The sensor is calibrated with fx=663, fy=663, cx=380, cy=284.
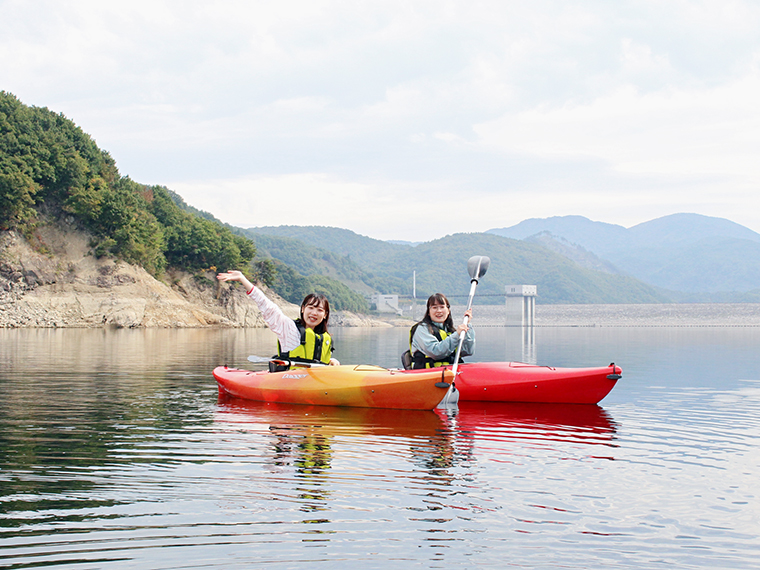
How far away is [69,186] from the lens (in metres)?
51.1

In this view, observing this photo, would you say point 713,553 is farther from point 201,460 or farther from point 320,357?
point 320,357

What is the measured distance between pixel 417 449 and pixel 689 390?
8881 millimetres

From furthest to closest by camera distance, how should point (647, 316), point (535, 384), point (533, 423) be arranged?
point (647, 316) → point (535, 384) → point (533, 423)

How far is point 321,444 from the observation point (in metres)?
7.61

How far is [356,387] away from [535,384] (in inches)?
123

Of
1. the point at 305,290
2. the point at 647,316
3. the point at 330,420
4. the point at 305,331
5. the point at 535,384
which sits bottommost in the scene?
the point at 647,316

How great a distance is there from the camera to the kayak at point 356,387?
387 inches

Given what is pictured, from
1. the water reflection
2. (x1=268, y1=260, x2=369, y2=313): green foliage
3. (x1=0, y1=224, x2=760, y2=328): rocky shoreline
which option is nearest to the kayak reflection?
the water reflection

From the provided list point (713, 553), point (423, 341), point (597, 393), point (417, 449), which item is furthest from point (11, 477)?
point (597, 393)

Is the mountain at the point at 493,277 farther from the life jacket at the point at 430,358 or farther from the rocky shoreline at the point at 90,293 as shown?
the life jacket at the point at 430,358

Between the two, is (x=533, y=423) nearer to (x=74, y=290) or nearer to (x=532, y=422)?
(x=532, y=422)

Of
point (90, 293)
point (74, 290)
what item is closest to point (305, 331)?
point (90, 293)

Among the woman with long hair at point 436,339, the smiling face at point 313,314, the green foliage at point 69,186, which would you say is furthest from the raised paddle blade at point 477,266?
the green foliage at point 69,186

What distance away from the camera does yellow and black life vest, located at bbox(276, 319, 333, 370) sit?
10539 mm
